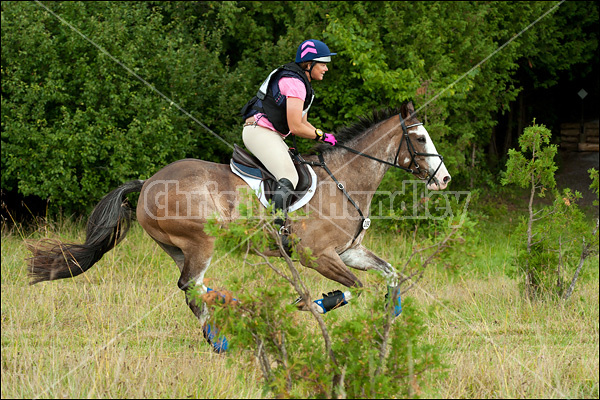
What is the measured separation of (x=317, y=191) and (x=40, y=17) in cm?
670

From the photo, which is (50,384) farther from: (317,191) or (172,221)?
(317,191)

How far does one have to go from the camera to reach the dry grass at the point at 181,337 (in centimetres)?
435

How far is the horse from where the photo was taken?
594cm

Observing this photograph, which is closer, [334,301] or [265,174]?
[334,301]

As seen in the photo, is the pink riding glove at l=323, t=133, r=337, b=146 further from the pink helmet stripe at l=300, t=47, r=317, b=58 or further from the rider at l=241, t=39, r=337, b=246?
the pink helmet stripe at l=300, t=47, r=317, b=58

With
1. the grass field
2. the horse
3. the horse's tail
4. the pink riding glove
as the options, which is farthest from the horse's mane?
the horse's tail

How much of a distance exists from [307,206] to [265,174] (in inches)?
20.0

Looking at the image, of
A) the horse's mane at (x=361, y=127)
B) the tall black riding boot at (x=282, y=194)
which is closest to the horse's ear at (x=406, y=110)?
the horse's mane at (x=361, y=127)

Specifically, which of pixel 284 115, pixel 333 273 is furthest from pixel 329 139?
pixel 333 273

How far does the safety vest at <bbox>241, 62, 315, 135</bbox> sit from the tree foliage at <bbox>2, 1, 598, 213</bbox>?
Answer: 13.3 feet

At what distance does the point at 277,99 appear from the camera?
595 centimetres

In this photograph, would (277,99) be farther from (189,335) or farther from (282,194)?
(189,335)

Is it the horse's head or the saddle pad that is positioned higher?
the horse's head

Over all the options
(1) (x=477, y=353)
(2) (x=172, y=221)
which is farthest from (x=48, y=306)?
(1) (x=477, y=353)
